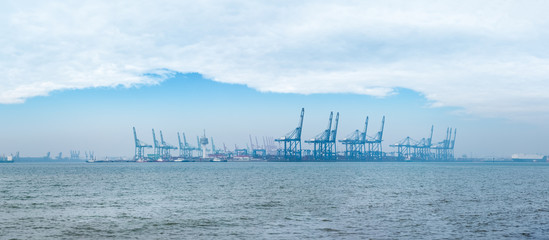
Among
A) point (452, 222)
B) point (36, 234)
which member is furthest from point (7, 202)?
point (452, 222)

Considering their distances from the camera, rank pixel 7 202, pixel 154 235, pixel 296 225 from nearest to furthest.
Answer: pixel 154 235 < pixel 296 225 < pixel 7 202

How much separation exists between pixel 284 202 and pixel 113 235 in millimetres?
16798

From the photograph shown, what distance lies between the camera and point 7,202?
37344 millimetres

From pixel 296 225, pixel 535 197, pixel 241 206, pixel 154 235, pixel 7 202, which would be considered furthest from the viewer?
→ pixel 535 197

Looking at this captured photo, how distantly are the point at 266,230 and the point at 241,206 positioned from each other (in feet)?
36.2

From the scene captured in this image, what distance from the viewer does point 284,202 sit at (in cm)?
3750

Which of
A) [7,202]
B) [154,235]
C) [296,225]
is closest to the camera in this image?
[154,235]

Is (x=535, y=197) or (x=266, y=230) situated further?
(x=535, y=197)

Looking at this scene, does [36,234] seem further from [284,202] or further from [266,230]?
[284,202]

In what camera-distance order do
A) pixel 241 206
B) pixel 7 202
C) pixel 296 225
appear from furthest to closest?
pixel 7 202
pixel 241 206
pixel 296 225

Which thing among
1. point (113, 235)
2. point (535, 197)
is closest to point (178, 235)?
point (113, 235)

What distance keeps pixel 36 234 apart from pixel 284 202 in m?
18.6

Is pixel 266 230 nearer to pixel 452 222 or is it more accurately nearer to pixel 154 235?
pixel 154 235

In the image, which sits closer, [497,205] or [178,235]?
[178,235]
